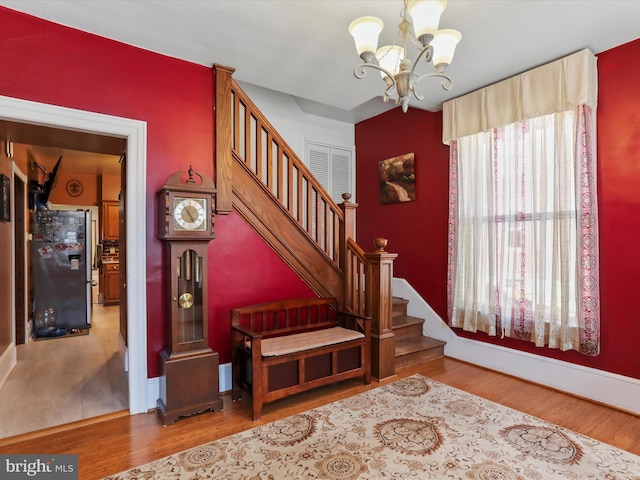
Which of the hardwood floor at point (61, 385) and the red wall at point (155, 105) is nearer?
the red wall at point (155, 105)

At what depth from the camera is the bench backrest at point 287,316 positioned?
314 centimetres

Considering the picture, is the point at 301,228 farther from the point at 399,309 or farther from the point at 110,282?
the point at 110,282

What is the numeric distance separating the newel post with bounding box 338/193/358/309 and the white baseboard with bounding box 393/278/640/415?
118cm

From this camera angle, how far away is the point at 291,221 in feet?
11.1

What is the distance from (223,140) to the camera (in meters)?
3.06

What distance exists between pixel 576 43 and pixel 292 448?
142 inches

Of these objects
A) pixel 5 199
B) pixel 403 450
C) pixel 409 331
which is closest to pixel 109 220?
pixel 5 199

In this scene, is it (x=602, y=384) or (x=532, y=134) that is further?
(x=532, y=134)

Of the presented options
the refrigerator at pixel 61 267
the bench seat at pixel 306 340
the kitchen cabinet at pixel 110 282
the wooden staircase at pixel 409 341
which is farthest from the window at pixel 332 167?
the kitchen cabinet at pixel 110 282

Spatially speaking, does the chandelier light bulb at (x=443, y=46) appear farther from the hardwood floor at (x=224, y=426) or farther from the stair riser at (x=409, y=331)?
the stair riser at (x=409, y=331)

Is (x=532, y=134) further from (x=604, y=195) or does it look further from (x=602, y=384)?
(x=602, y=384)

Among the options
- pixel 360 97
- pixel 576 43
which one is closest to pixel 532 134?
pixel 576 43

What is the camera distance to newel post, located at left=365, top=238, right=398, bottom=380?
3.28 meters

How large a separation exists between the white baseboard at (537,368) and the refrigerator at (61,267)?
16.6 ft
